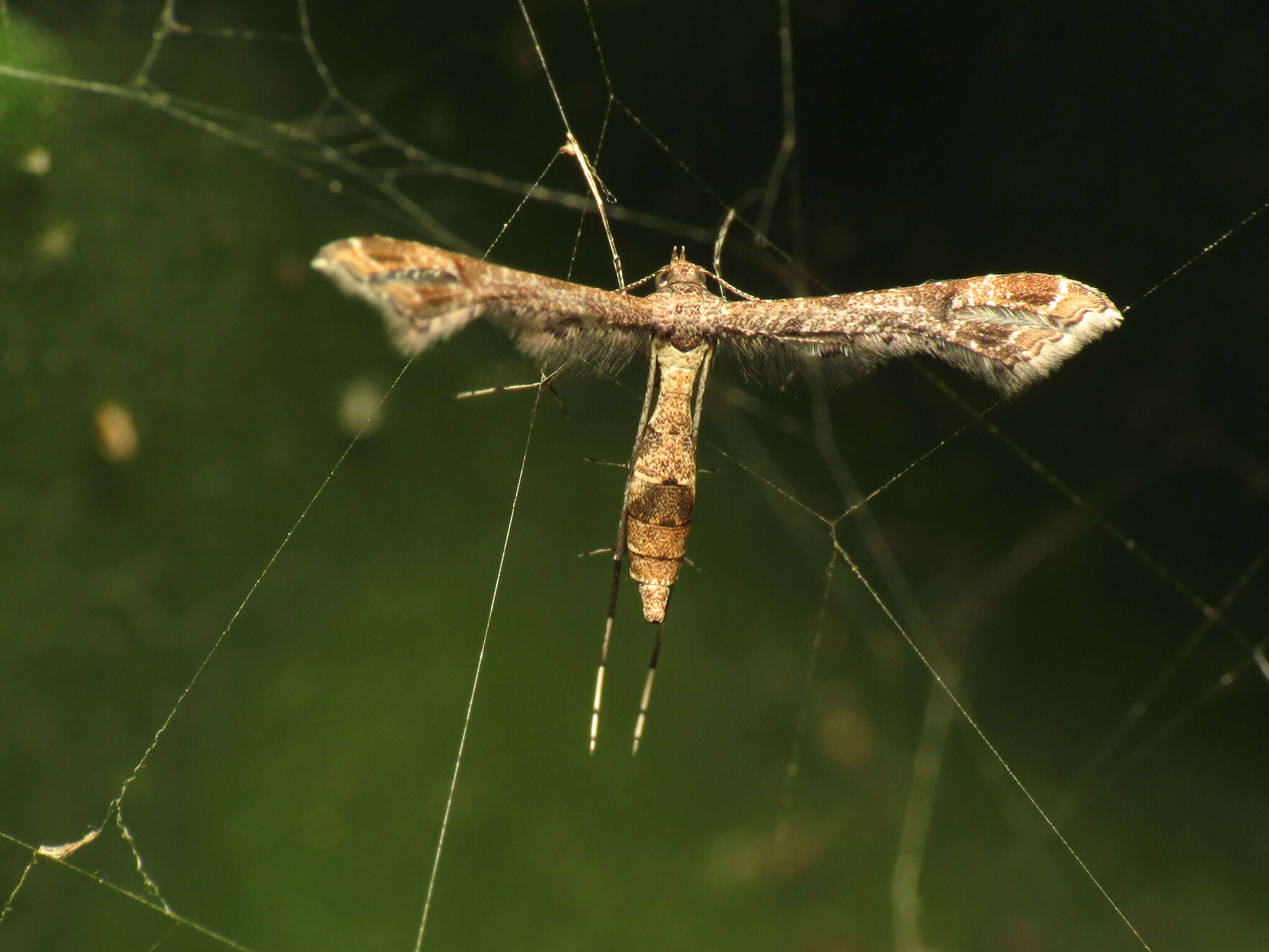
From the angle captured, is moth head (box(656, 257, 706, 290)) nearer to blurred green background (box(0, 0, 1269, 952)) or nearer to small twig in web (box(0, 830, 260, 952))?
blurred green background (box(0, 0, 1269, 952))

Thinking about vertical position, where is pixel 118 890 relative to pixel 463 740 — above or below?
below

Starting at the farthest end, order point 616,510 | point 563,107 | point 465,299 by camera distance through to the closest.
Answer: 1. point 616,510
2. point 563,107
3. point 465,299

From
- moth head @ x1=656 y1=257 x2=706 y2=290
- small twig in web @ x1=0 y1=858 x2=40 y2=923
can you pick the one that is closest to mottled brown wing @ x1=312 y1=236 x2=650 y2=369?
moth head @ x1=656 y1=257 x2=706 y2=290

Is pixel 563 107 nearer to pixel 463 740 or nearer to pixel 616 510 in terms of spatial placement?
pixel 616 510

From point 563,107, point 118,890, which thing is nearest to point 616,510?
point 563,107

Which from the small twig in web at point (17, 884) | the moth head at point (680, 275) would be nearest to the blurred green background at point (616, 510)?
the small twig in web at point (17, 884)

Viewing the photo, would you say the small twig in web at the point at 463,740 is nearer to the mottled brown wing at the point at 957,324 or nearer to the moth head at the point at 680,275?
the moth head at the point at 680,275

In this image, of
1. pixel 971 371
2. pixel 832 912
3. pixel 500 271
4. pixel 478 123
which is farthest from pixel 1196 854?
pixel 478 123
